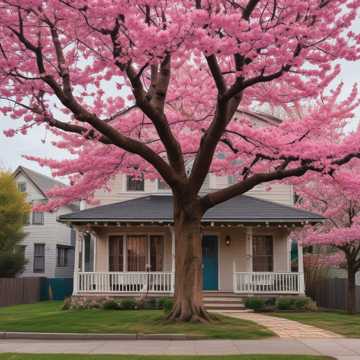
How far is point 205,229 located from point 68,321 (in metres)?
9.23

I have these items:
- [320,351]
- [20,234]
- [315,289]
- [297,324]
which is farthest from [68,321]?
[20,234]

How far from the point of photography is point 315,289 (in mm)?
26578

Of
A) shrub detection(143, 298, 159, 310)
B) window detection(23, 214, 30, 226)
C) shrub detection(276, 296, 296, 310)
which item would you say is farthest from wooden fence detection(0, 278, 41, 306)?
shrub detection(276, 296, 296, 310)

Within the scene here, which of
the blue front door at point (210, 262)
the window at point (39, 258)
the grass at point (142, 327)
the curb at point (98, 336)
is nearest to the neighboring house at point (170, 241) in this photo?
the blue front door at point (210, 262)

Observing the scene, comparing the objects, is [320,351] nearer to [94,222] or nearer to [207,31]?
[207,31]

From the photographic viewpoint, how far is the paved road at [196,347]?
9914 mm

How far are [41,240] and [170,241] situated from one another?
14837mm

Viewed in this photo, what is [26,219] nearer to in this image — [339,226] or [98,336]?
[339,226]

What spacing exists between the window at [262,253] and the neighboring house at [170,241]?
1.6 inches

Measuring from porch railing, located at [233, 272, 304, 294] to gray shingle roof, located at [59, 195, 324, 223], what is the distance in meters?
2.09

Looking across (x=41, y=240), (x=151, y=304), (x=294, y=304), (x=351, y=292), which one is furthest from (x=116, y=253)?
(x=41, y=240)

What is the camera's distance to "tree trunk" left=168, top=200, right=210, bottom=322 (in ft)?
44.9

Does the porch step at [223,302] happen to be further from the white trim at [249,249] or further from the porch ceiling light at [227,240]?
the porch ceiling light at [227,240]

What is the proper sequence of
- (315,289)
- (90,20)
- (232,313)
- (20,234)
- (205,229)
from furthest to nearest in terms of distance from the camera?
(20,234) < (315,289) < (205,229) < (232,313) < (90,20)
